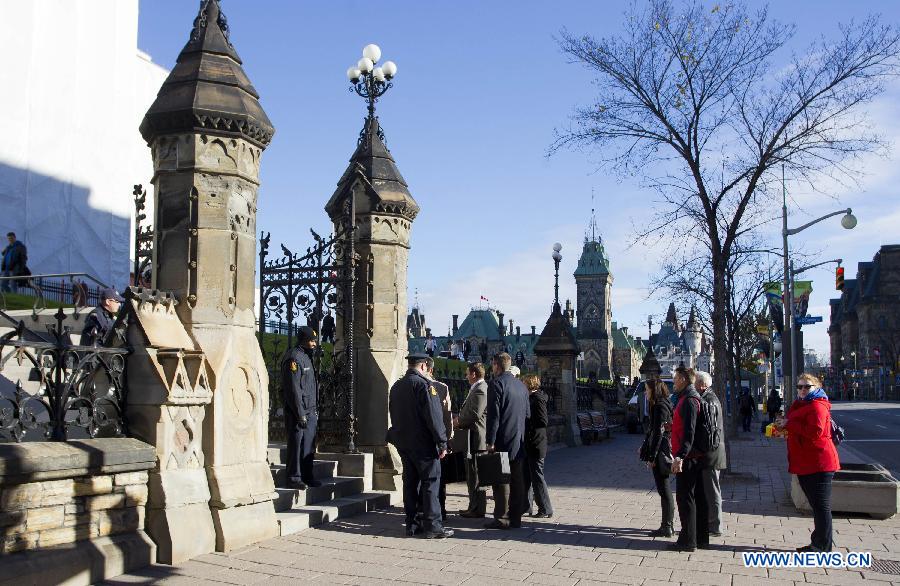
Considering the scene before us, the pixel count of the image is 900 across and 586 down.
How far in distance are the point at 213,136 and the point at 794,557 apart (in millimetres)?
6869

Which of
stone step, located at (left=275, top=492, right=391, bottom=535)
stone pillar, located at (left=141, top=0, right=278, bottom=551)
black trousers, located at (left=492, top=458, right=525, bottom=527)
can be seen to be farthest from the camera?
black trousers, located at (left=492, top=458, right=525, bottom=527)

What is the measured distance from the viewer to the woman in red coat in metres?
8.07

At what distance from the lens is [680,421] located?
857 centimetres

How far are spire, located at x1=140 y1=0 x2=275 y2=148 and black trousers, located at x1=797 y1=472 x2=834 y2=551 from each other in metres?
6.45

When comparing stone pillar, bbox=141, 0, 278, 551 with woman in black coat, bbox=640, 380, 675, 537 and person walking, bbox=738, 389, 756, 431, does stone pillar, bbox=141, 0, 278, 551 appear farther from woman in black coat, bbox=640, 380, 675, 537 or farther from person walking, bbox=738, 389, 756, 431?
person walking, bbox=738, 389, 756, 431

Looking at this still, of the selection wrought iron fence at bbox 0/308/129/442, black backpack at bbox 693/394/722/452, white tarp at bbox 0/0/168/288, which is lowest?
black backpack at bbox 693/394/722/452

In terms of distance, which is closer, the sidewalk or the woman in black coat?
the sidewalk

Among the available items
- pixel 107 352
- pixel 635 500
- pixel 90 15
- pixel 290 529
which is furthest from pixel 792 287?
pixel 90 15

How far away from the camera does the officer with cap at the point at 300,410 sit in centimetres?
972

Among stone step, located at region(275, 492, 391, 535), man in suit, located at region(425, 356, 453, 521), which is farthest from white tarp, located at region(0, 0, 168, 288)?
man in suit, located at region(425, 356, 453, 521)

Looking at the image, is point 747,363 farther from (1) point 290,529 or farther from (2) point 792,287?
(1) point 290,529

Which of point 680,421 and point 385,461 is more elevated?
point 680,421

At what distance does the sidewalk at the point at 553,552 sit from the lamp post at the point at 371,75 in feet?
20.6

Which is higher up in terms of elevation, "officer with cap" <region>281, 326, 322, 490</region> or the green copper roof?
the green copper roof
